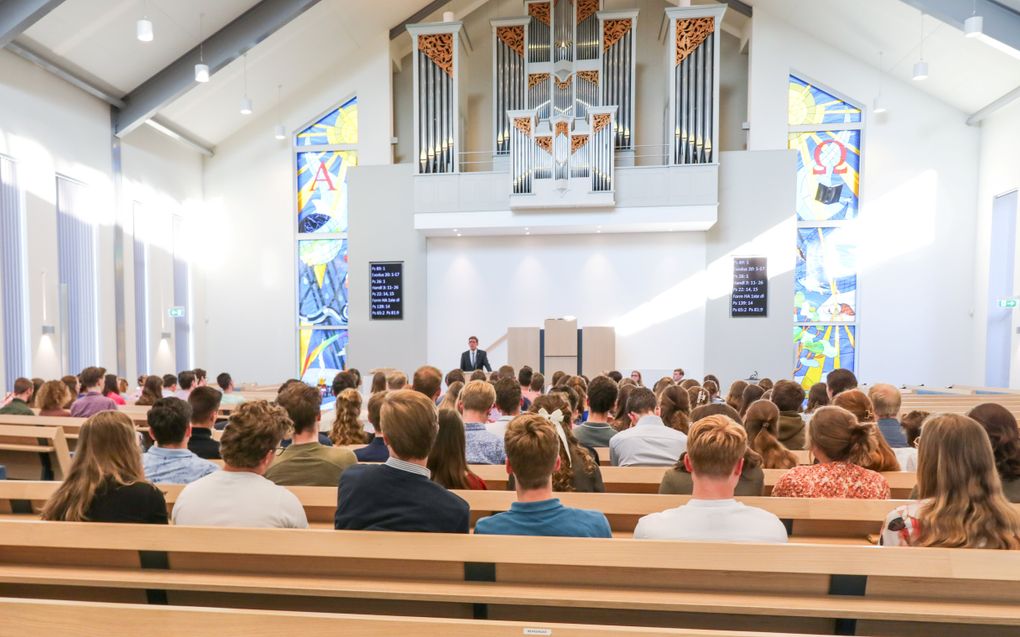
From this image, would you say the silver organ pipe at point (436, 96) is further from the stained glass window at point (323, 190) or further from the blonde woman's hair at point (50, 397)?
the blonde woman's hair at point (50, 397)

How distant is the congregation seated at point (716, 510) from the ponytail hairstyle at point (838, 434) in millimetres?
556

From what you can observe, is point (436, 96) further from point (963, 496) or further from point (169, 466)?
point (963, 496)

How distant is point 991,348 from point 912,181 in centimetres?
286

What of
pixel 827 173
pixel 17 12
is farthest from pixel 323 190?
pixel 827 173

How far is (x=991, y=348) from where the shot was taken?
980cm

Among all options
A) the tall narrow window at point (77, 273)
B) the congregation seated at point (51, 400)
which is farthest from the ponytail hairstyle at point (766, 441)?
the tall narrow window at point (77, 273)

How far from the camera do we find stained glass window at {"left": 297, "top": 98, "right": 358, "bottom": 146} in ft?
37.4

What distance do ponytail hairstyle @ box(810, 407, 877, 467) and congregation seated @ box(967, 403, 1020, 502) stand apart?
358mm

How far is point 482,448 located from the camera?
3055 mm

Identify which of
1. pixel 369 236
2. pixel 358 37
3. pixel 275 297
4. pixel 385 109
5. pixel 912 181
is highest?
pixel 358 37

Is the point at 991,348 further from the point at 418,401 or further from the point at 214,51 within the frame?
the point at 214,51

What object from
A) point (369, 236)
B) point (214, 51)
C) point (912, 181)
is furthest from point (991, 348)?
point (214, 51)

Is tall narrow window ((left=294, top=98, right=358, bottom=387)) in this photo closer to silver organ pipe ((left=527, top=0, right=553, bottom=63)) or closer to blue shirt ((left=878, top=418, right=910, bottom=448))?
silver organ pipe ((left=527, top=0, right=553, bottom=63))

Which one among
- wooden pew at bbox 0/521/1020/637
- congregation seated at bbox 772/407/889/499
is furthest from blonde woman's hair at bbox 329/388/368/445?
congregation seated at bbox 772/407/889/499
